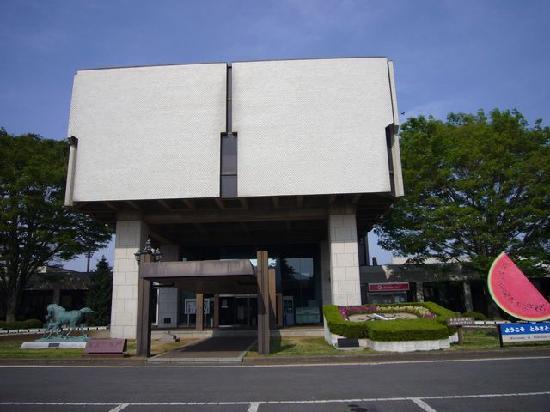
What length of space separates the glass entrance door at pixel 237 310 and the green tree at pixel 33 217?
1351 centimetres

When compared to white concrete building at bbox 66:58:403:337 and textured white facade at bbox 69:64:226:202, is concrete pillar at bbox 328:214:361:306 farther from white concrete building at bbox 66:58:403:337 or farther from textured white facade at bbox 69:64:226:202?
textured white facade at bbox 69:64:226:202

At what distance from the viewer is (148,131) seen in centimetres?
2631

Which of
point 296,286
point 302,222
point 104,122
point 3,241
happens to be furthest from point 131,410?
point 3,241

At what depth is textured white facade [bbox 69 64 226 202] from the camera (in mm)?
25547

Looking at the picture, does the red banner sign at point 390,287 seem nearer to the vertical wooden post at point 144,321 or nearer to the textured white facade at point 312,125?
the textured white facade at point 312,125

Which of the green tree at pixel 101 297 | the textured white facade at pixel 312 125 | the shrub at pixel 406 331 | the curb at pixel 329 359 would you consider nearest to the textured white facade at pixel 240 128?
the textured white facade at pixel 312 125

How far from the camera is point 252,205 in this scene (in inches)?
1111

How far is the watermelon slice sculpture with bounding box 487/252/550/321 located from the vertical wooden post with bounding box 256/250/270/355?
395 inches

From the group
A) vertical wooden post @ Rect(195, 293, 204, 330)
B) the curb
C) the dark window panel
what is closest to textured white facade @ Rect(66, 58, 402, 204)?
the dark window panel

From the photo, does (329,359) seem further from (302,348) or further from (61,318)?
(61,318)

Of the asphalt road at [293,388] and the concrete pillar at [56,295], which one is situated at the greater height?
the concrete pillar at [56,295]

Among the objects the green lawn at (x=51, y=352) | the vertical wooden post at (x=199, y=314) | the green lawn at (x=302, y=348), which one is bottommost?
the green lawn at (x=302, y=348)

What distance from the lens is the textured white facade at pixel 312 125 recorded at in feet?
82.4

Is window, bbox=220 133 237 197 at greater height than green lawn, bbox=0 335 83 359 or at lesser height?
greater
